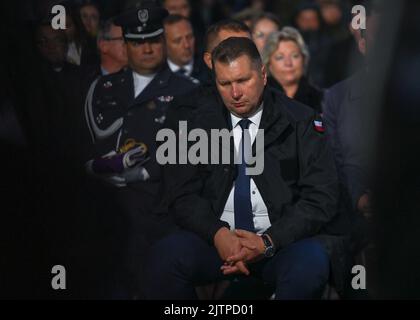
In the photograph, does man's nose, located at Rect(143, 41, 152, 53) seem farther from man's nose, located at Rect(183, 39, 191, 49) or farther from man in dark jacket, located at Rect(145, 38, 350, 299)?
man's nose, located at Rect(183, 39, 191, 49)

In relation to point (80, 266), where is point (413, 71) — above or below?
above

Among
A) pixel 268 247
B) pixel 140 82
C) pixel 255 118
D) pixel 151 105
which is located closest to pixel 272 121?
pixel 255 118

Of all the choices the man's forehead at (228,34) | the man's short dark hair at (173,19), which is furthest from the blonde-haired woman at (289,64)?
the man's forehead at (228,34)

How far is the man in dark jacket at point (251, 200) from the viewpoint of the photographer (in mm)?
3471

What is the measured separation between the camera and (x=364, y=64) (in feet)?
13.7

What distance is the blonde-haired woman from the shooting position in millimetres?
4566

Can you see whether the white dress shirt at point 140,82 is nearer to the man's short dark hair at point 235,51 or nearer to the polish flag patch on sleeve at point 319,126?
the man's short dark hair at point 235,51

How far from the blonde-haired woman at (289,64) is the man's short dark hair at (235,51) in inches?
37.6

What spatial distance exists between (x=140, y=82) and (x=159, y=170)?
46 centimetres
